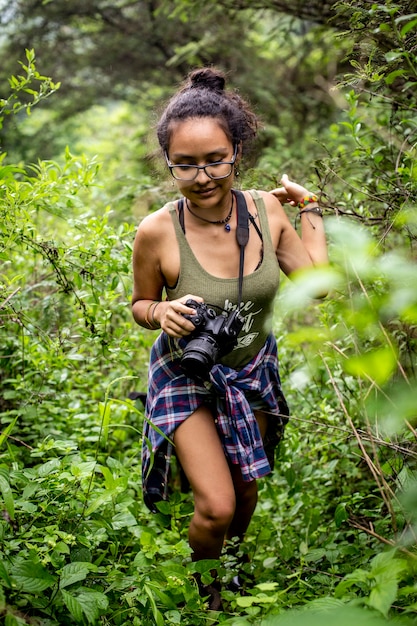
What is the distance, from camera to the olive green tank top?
9.14ft

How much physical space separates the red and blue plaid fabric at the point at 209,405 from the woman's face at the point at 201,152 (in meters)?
0.63

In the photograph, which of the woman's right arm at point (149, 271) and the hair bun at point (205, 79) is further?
the hair bun at point (205, 79)

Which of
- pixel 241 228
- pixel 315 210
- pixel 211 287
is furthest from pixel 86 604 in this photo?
Result: pixel 315 210

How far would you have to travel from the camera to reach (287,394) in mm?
4020

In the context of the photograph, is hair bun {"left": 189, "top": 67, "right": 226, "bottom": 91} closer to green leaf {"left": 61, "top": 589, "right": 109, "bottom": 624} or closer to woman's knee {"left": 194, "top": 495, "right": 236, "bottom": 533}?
woman's knee {"left": 194, "top": 495, "right": 236, "bottom": 533}

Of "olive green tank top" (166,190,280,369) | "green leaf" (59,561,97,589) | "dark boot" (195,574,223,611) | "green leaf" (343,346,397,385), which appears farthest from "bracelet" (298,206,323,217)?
"green leaf" (343,346,397,385)

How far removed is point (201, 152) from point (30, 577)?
1682mm

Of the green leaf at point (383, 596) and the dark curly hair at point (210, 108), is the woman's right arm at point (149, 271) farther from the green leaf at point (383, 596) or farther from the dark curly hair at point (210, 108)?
the green leaf at point (383, 596)

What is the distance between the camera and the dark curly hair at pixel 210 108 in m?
2.83

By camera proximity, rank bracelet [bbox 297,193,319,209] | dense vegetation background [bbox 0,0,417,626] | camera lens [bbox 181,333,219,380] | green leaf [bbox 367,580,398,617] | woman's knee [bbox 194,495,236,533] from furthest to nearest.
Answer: bracelet [bbox 297,193,319,209] → woman's knee [bbox 194,495,236,533] → camera lens [bbox 181,333,219,380] → dense vegetation background [bbox 0,0,417,626] → green leaf [bbox 367,580,398,617]

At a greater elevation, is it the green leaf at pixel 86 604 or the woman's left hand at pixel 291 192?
the woman's left hand at pixel 291 192

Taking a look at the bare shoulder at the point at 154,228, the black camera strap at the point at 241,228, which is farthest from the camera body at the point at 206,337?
the bare shoulder at the point at 154,228

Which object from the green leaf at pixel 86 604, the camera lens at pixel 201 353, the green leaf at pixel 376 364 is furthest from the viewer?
the camera lens at pixel 201 353

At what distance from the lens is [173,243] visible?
2830mm
